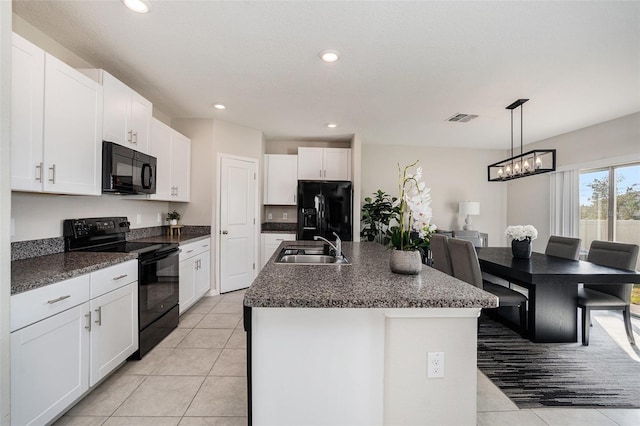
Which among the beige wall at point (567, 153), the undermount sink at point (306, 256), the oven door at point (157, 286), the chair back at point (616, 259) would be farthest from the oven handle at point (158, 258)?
the beige wall at point (567, 153)

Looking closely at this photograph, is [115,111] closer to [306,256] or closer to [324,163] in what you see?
[306,256]

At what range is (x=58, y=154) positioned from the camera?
1842 millimetres

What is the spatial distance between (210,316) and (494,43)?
147 inches

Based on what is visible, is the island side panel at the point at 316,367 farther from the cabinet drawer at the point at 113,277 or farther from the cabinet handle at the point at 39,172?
the cabinet handle at the point at 39,172

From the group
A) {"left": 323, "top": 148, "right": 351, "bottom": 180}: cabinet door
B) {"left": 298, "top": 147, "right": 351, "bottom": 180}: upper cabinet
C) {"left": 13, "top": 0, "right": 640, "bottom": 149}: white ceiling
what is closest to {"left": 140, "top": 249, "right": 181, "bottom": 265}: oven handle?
{"left": 13, "top": 0, "right": 640, "bottom": 149}: white ceiling

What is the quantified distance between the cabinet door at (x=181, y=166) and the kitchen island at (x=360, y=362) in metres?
2.81

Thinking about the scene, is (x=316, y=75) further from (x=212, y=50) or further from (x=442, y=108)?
(x=442, y=108)

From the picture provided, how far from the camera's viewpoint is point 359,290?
1241 mm

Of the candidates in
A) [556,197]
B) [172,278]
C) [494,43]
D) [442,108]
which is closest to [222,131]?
[172,278]

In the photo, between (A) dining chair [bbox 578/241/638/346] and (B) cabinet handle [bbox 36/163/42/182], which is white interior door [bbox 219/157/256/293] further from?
(A) dining chair [bbox 578/241/638/346]

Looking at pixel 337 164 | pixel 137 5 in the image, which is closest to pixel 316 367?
pixel 137 5

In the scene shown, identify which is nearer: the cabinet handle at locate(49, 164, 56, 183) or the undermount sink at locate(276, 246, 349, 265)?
the cabinet handle at locate(49, 164, 56, 183)

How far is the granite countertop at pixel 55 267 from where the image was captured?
4.61ft

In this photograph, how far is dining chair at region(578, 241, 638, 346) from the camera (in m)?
2.57
